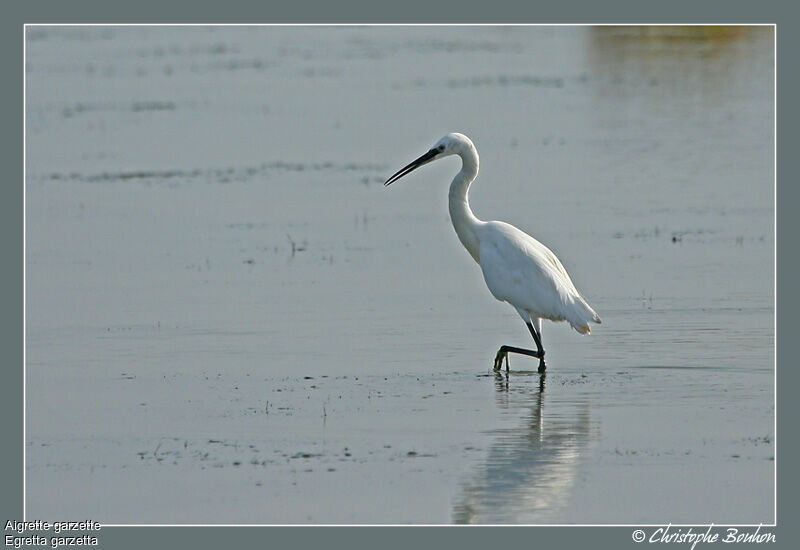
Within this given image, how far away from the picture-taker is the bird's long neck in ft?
41.2

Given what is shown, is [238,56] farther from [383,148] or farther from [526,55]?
[383,148]

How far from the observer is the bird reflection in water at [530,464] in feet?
26.9

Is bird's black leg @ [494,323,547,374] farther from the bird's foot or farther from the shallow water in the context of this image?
the shallow water

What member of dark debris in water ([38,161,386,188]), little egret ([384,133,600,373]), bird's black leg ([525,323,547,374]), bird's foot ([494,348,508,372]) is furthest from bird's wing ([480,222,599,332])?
dark debris in water ([38,161,386,188])

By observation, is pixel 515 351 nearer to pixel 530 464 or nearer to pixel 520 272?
pixel 520 272

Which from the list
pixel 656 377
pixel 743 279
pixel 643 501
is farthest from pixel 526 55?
pixel 643 501

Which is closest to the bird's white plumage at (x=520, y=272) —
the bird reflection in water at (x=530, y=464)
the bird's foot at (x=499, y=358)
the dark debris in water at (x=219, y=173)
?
the bird's foot at (x=499, y=358)

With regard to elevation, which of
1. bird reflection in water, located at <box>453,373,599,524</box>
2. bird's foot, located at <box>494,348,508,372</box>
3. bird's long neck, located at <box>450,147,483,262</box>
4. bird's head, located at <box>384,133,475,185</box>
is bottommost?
bird reflection in water, located at <box>453,373,599,524</box>

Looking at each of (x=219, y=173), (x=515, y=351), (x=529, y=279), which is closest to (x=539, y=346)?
(x=515, y=351)

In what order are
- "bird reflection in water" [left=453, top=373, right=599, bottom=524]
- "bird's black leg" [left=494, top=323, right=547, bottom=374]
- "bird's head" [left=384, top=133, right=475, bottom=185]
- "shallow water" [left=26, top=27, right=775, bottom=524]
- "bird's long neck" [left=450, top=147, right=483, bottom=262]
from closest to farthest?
1. "bird reflection in water" [left=453, top=373, right=599, bottom=524]
2. "shallow water" [left=26, top=27, right=775, bottom=524]
3. "bird's black leg" [left=494, top=323, right=547, bottom=374]
4. "bird's long neck" [left=450, top=147, right=483, bottom=262]
5. "bird's head" [left=384, top=133, right=475, bottom=185]

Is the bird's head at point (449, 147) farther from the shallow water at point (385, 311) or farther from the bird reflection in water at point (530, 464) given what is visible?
the bird reflection in water at point (530, 464)

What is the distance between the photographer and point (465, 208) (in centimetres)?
1264

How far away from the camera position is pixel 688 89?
29906 millimetres

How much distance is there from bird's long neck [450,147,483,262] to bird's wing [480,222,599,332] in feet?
1.03
